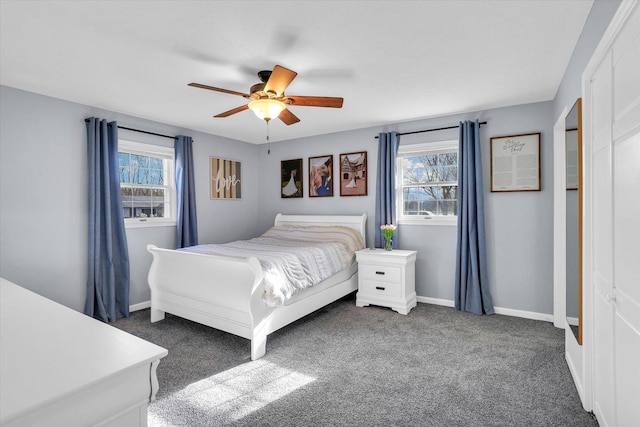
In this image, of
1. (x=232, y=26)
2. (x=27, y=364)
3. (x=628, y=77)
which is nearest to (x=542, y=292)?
(x=628, y=77)

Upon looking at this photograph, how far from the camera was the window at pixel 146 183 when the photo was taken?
4109mm

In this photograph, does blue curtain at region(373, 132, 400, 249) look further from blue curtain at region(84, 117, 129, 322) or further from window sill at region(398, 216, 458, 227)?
blue curtain at region(84, 117, 129, 322)

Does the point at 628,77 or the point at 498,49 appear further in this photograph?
the point at 498,49

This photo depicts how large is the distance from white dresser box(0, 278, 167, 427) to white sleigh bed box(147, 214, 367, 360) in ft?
5.12

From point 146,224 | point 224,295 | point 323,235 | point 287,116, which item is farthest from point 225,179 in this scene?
point 224,295

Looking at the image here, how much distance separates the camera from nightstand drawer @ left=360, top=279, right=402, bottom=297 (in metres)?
4.03

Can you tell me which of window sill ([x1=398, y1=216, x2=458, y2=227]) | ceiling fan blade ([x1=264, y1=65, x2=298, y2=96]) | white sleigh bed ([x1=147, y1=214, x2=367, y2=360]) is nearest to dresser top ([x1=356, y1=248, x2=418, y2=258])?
window sill ([x1=398, y1=216, x2=458, y2=227])

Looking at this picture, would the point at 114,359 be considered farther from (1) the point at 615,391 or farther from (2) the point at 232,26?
(1) the point at 615,391

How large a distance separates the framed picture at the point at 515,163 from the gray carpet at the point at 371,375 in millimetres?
1500

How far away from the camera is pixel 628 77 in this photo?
139 centimetres

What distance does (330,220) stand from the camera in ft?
16.5

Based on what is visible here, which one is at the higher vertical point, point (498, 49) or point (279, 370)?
point (498, 49)

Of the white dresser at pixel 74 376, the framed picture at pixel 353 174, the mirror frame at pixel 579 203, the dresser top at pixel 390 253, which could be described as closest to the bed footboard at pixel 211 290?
the white dresser at pixel 74 376

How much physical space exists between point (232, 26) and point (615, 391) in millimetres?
2847
